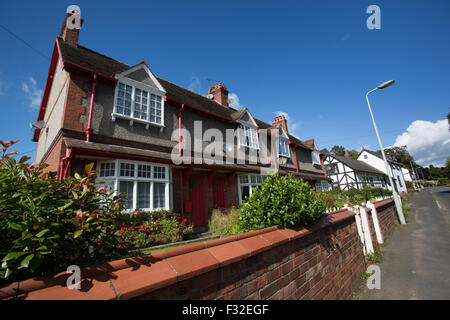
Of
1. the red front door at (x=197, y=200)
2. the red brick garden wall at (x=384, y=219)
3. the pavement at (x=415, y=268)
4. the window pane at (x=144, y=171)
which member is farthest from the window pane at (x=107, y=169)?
the red brick garden wall at (x=384, y=219)

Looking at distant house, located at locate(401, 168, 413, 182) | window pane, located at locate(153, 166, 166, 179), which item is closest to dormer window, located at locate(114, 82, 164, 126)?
window pane, located at locate(153, 166, 166, 179)

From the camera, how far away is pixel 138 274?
5.19 ft

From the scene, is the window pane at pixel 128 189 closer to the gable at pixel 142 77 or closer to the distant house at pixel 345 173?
the gable at pixel 142 77

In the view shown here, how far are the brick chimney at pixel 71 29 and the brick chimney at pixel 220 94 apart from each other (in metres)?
10.5

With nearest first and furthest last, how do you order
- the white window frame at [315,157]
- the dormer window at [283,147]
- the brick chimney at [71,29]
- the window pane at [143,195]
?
the window pane at [143,195], the brick chimney at [71,29], the dormer window at [283,147], the white window frame at [315,157]

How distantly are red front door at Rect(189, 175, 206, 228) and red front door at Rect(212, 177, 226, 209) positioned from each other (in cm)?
98

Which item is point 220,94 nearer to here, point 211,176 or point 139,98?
point 139,98

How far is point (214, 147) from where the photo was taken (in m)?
12.2

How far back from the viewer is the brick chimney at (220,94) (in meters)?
18.0

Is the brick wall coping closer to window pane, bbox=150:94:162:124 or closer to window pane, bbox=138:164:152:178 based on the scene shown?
window pane, bbox=138:164:152:178

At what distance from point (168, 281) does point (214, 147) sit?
1074 cm
